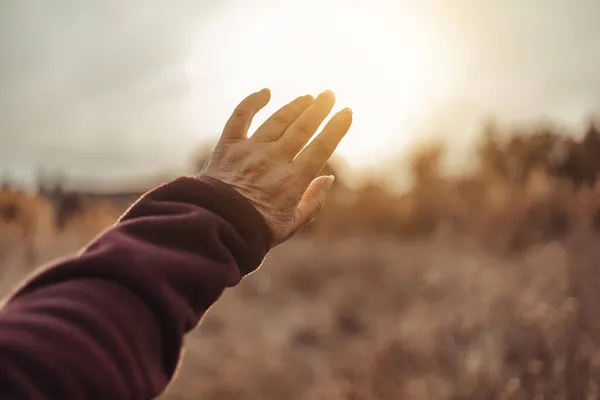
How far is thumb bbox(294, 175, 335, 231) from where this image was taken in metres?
1.04

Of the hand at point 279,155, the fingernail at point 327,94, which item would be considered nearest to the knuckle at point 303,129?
the hand at point 279,155

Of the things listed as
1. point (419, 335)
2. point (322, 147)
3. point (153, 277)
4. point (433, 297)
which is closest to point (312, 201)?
point (322, 147)

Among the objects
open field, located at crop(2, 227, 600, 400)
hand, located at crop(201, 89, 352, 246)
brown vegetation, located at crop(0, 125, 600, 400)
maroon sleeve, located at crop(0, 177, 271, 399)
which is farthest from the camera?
brown vegetation, located at crop(0, 125, 600, 400)

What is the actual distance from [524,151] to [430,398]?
8715 millimetres

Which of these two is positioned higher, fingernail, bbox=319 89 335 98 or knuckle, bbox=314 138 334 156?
fingernail, bbox=319 89 335 98

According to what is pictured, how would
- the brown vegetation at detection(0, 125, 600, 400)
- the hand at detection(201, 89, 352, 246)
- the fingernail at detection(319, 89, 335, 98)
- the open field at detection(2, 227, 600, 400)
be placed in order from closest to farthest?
the hand at detection(201, 89, 352, 246) → the fingernail at detection(319, 89, 335, 98) → the open field at detection(2, 227, 600, 400) → the brown vegetation at detection(0, 125, 600, 400)

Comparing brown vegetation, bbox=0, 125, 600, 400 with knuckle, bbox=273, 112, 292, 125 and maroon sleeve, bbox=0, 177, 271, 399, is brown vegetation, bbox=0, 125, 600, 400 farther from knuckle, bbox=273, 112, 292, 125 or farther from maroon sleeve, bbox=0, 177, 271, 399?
maroon sleeve, bbox=0, 177, 271, 399

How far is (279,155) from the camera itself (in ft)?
3.20

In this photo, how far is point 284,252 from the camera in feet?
31.4

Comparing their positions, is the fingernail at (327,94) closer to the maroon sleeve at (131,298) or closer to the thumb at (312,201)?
the thumb at (312,201)

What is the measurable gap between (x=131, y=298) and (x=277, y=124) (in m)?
0.42

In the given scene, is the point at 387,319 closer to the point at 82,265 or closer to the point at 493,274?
the point at 493,274

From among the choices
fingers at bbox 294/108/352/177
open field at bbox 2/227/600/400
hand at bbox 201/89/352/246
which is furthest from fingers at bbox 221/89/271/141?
open field at bbox 2/227/600/400

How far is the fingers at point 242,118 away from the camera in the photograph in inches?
40.4
